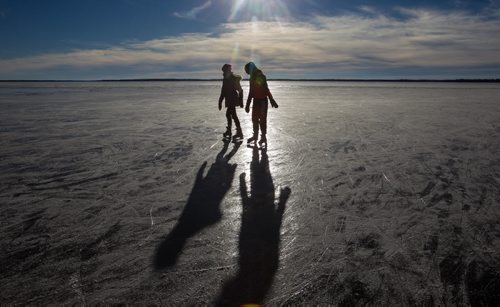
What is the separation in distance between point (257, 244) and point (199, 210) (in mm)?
1044

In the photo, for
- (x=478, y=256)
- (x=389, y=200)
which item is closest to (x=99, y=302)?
(x=478, y=256)

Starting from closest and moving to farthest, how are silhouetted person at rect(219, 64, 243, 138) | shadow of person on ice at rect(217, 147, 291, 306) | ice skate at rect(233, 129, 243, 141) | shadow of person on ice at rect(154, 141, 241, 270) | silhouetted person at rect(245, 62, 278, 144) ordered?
shadow of person on ice at rect(217, 147, 291, 306), shadow of person on ice at rect(154, 141, 241, 270), silhouetted person at rect(245, 62, 278, 144), ice skate at rect(233, 129, 243, 141), silhouetted person at rect(219, 64, 243, 138)

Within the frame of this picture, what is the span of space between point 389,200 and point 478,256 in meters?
1.34

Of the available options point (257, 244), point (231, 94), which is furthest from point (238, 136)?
point (257, 244)

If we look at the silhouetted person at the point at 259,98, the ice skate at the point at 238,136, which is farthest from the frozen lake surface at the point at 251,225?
the ice skate at the point at 238,136

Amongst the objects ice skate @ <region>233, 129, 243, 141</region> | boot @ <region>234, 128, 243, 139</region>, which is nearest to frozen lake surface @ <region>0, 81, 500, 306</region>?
ice skate @ <region>233, 129, 243, 141</region>

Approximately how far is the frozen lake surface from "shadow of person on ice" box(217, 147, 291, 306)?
0.01 m

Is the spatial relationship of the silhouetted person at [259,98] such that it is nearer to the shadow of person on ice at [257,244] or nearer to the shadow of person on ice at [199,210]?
the shadow of person on ice at [199,210]

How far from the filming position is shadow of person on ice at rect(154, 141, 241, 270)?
9.68 ft

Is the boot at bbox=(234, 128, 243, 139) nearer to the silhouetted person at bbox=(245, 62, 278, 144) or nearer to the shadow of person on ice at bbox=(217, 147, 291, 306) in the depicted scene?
the silhouetted person at bbox=(245, 62, 278, 144)

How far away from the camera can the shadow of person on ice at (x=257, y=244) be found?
2.39 m

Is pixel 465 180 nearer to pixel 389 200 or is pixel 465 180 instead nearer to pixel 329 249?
pixel 389 200

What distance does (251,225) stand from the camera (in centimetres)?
346

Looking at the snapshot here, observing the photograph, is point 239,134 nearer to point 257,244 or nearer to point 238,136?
point 238,136
